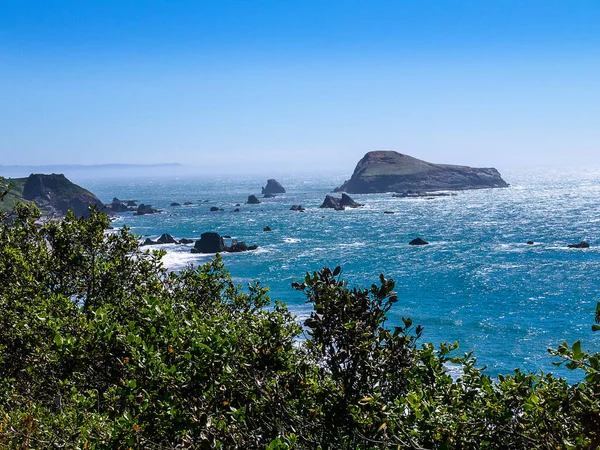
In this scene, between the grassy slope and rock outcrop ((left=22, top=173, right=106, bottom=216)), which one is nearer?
the grassy slope

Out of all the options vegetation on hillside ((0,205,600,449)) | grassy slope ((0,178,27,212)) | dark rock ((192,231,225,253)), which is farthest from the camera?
grassy slope ((0,178,27,212))

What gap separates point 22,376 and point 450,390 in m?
13.9

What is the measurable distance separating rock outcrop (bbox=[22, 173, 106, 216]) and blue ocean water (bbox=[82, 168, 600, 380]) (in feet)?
50.8

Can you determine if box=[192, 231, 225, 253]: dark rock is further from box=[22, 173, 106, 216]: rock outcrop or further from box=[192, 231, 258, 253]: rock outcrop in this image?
box=[22, 173, 106, 216]: rock outcrop

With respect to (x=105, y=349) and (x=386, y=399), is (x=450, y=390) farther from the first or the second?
(x=105, y=349)

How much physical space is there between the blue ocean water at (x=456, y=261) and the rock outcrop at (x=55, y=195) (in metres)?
15.5

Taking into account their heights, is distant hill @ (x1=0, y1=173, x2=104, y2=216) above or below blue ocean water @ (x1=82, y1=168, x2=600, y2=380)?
above

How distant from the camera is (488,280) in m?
73.9

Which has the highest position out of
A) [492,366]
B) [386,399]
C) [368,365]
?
[368,365]

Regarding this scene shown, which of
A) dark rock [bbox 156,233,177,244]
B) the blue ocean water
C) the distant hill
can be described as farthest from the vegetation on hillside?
the distant hill

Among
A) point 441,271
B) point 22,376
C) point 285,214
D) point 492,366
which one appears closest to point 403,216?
point 285,214

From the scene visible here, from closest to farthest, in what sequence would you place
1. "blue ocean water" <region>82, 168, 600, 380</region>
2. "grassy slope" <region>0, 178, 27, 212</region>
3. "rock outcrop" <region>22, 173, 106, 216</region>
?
1. "blue ocean water" <region>82, 168, 600, 380</region>
2. "grassy slope" <region>0, 178, 27, 212</region>
3. "rock outcrop" <region>22, 173, 106, 216</region>

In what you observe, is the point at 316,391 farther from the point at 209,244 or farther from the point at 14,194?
the point at 14,194

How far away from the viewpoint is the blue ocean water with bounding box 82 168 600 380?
5270 centimetres
